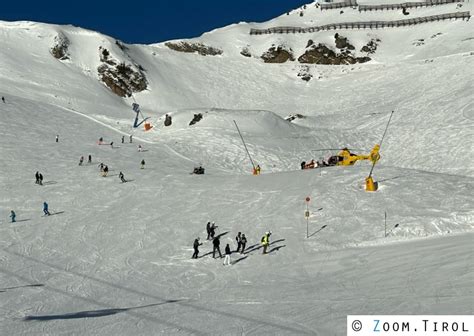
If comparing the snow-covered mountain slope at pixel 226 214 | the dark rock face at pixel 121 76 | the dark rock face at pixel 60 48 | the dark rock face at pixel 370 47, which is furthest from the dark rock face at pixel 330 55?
the dark rock face at pixel 60 48

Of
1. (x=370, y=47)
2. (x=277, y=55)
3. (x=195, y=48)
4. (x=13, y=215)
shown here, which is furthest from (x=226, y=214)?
(x=370, y=47)

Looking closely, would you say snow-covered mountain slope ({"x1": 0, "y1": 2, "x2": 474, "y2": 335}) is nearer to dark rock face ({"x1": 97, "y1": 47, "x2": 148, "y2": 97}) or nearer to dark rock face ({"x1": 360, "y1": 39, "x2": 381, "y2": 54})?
dark rock face ({"x1": 97, "y1": 47, "x2": 148, "y2": 97})

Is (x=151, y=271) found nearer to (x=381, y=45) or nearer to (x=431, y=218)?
(x=431, y=218)

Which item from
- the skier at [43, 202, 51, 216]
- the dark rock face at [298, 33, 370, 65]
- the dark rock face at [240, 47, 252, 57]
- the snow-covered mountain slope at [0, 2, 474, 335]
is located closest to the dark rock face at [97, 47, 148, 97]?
the snow-covered mountain slope at [0, 2, 474, 335]

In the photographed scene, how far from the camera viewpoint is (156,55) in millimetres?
105938

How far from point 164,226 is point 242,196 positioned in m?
6.46

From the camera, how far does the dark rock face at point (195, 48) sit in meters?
112

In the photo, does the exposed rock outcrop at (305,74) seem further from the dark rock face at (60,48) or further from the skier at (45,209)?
the skier at (45,209)

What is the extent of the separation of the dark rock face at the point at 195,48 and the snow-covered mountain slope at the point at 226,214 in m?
29.8

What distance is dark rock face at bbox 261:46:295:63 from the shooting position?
111 m

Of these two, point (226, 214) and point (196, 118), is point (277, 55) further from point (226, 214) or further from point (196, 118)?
point (226, 214)

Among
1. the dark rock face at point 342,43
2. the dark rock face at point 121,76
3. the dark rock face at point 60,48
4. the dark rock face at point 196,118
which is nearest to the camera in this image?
the dark rock face at point 196,118

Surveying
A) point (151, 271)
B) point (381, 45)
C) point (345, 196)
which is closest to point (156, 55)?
point (381, 45)

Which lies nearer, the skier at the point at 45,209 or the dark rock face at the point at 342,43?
the skier at the point at 45,209
